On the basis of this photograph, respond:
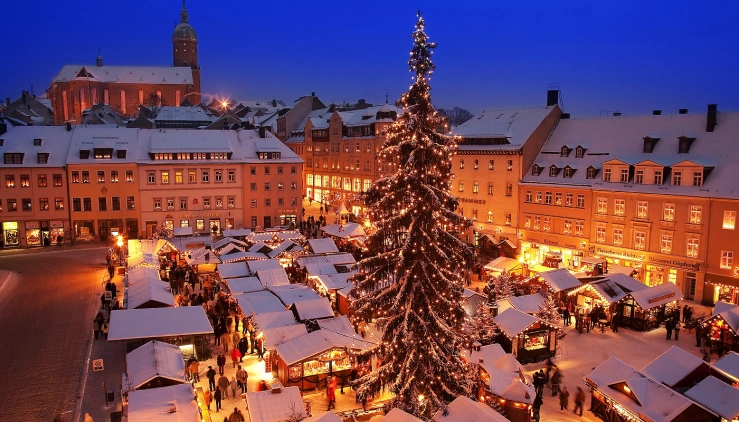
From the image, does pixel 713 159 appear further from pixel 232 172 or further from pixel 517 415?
pixel 232 172

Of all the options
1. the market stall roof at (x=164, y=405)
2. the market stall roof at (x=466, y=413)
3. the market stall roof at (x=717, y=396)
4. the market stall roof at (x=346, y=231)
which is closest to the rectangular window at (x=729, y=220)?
the market stall roof at (x=717, y=396)

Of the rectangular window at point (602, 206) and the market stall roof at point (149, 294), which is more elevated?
the rectangular window at point (602, 206)

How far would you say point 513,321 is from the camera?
23844 mm

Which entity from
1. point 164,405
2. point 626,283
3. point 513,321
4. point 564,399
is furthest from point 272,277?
point 626,283

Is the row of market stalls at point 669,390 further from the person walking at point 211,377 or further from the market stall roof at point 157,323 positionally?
the market stall roof at point 157,323

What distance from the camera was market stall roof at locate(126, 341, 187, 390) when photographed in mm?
17455

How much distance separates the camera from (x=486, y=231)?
48.1 m

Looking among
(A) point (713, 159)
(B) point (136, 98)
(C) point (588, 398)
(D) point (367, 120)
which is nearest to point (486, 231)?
(A) point (713, 159)

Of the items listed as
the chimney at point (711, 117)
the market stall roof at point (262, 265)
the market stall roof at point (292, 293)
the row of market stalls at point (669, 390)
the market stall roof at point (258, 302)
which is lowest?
the row of market stalls at point (669, 390)

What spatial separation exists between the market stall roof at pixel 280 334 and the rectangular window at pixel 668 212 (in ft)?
82.2

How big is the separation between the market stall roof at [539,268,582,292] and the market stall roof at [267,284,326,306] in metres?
12.7

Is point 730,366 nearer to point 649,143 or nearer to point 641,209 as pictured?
point 641,209

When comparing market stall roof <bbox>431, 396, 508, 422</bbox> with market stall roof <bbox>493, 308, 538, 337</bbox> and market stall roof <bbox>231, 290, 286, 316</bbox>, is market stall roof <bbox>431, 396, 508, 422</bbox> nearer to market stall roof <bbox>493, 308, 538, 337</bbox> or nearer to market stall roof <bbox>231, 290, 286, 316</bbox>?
market stall roof <bbox>493, 308, 538, 337</bbox>

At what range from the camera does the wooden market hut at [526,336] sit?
23391 mm
